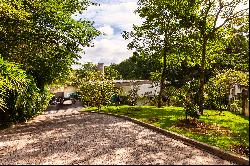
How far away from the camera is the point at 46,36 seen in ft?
77.0

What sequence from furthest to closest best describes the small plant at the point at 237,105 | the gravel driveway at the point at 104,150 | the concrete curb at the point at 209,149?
the small plant at the point at 237,105 < the gravel driveway at the point at 104,150 < the concrete curb at the point at 209,149

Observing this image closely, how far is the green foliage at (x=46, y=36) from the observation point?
21.7m

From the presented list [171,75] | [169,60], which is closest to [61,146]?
[169,60]

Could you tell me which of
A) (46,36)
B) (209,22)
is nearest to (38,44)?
(46,36)

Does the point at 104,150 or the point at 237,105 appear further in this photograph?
the point at 237,105

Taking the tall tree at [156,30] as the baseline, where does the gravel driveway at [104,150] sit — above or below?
below

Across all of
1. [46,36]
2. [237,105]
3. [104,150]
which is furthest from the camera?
[46,36]

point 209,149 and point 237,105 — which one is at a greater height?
point 237,105

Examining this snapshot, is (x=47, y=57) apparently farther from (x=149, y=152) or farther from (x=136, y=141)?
(x=149, y=152)

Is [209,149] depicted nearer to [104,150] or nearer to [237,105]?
[104,150]

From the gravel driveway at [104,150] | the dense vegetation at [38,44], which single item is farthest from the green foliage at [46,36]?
the gravel driveway at [104,150]

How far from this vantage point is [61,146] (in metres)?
11.6

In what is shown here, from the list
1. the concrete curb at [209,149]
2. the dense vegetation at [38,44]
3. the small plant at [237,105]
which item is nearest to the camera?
the concrete curb at [209,149]

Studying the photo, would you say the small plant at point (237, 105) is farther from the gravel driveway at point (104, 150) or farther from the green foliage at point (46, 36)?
the green foliage at point (46, 36)
